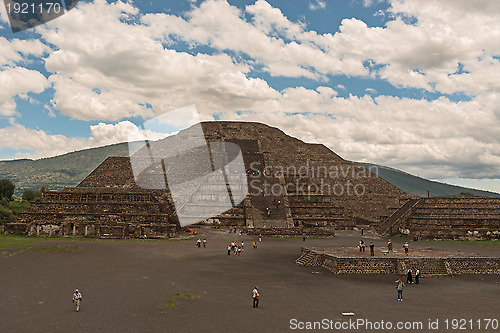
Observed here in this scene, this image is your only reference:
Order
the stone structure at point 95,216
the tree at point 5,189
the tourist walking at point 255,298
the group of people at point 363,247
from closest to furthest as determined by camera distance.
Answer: the tourist walking at point 255,298, the group of people at point 363,247, the stone structure at point 95,216, the tree at point 5,189

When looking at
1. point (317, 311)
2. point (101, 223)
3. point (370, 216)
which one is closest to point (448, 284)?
point (317, 311)

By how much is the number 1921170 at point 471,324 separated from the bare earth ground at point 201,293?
11.9 inches

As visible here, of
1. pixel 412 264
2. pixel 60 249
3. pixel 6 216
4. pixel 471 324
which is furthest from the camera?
pixel 6 216

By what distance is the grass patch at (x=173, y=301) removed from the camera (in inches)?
596

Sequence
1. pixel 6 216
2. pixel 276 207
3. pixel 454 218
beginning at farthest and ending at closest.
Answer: pixel 276 207 → pixel 6 216 → pixel 454 218

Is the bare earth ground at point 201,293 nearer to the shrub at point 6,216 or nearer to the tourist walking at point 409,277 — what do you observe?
the tourist walking at point 409,277

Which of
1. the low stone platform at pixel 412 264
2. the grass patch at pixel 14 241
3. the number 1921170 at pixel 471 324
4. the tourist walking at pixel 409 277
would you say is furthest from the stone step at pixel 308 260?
the grass patch at pixel 14 241

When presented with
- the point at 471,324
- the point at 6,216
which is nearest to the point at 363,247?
the point at 471,324

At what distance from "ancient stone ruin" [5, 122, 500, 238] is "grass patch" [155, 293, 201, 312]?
22026mm

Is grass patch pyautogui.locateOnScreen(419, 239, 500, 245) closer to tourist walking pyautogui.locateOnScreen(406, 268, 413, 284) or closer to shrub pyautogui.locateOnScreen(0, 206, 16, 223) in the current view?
tourist walking pyautogui.locateOnScreen(406, 268, 413, 284)

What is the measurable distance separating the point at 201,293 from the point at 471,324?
38.0ft

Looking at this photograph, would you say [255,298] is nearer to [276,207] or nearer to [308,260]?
[308,260]

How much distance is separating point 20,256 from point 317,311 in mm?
21892

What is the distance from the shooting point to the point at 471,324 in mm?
14164
